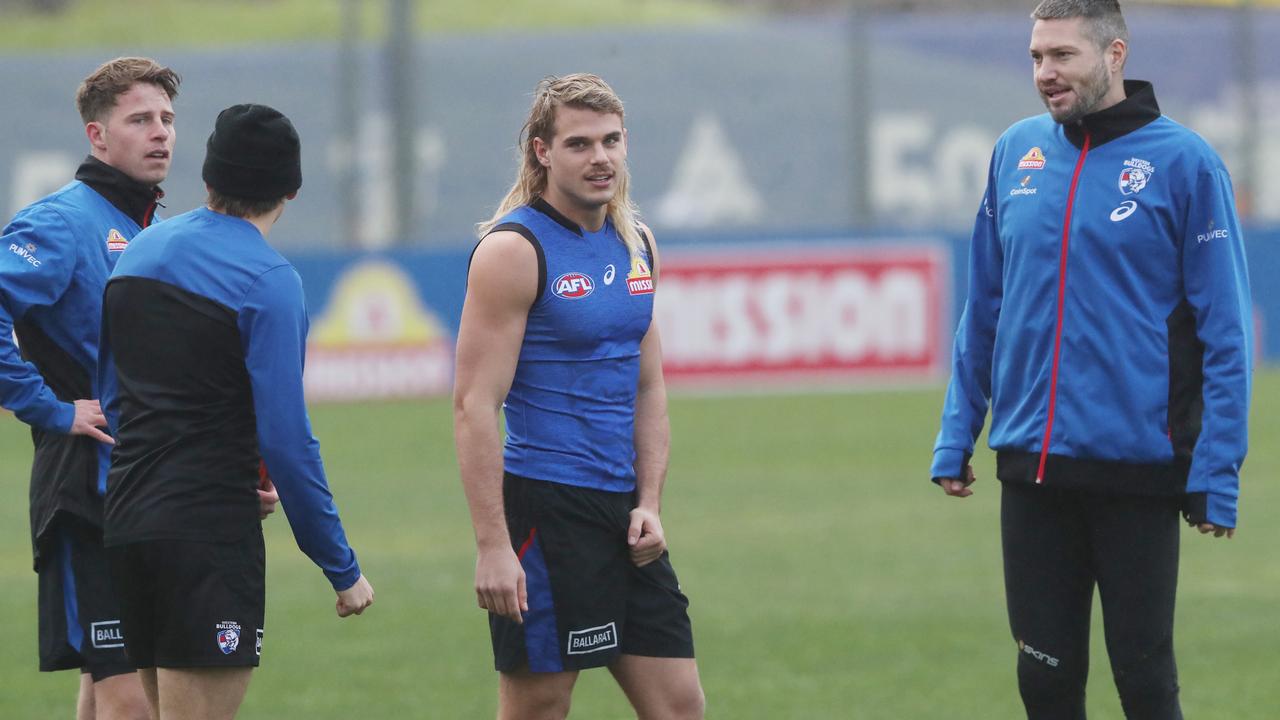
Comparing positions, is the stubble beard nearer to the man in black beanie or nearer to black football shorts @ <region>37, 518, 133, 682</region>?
the man in black beanie

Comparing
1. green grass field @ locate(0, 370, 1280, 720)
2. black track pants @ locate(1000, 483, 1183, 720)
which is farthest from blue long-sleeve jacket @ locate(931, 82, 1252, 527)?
green grass field @ locate(0, 370, 1280, 720)

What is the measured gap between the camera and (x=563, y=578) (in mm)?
4906

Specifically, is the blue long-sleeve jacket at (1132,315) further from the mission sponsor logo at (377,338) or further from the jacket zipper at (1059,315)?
the mission sponsor logo at (377,338)

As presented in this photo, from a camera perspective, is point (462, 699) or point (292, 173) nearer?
point (292, 173)

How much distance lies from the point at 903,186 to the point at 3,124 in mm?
13037

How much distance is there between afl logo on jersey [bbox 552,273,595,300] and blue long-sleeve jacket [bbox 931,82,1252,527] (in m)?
1.16

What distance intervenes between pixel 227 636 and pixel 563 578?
89 cm

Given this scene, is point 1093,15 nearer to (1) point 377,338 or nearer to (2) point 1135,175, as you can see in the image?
(2) point 1135,175

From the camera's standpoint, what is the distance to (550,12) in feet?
131

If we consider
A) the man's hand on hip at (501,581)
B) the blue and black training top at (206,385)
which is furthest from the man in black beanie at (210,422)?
the man's hand on hip at (501,581)

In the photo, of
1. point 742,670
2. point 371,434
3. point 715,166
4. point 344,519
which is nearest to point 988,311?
point 742,670

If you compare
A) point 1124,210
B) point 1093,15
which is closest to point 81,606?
point 1124,210

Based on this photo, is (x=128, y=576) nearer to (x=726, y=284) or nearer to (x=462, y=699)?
(x=462, y=699)

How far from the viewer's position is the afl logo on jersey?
489 cm
